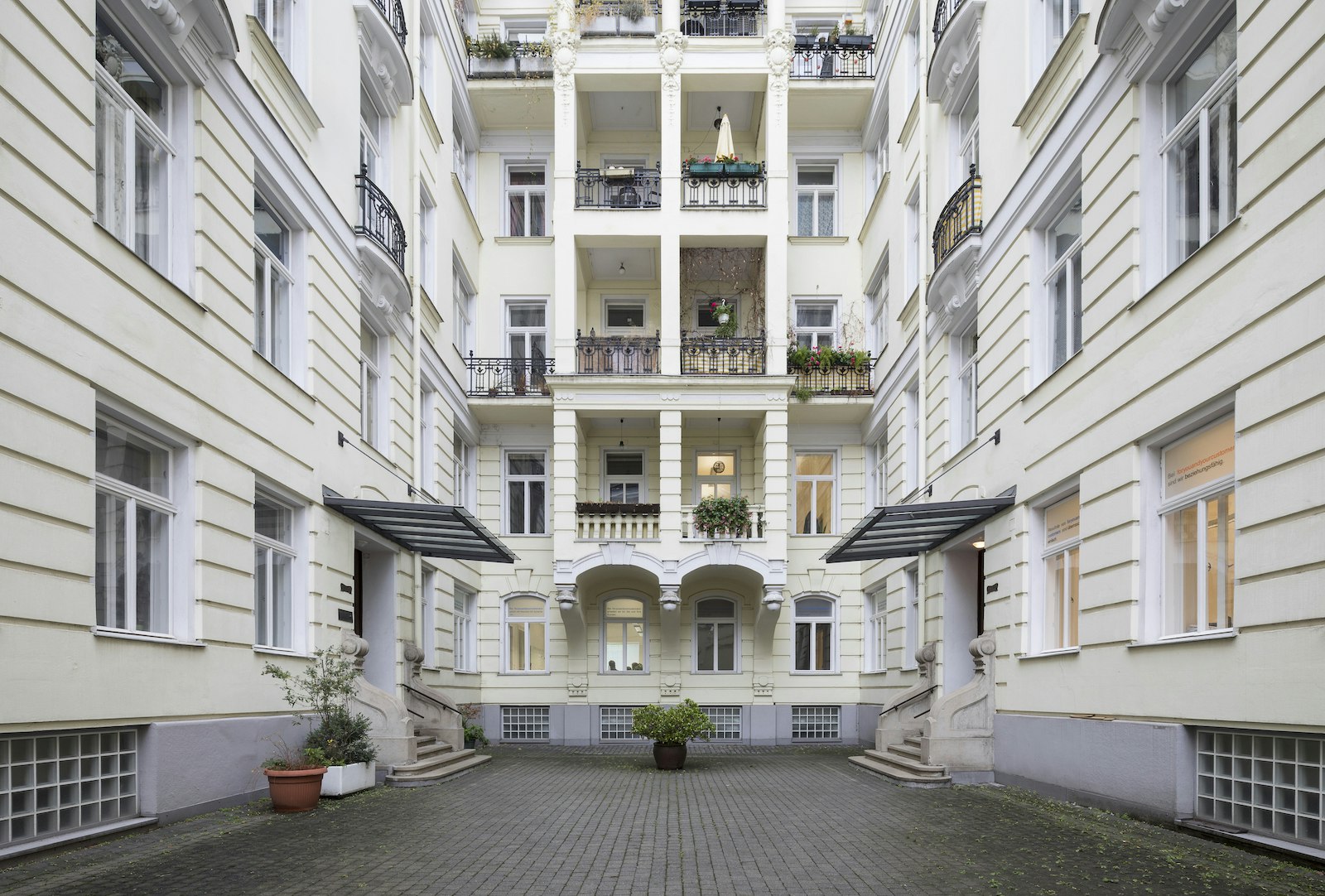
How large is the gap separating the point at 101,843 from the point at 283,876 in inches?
77.6

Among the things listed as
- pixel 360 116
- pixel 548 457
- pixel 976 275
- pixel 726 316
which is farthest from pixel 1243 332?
pixel 548 457

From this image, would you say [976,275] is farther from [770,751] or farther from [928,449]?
[770,751]

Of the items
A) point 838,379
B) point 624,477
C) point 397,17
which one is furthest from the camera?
point 624,477

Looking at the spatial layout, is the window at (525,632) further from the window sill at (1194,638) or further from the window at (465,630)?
the window sill at (1194,638)

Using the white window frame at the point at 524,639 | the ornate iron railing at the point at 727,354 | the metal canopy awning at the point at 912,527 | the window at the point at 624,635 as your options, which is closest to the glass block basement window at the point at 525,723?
the white window frame at the point at 524,639

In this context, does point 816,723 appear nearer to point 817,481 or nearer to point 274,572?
point 817,481

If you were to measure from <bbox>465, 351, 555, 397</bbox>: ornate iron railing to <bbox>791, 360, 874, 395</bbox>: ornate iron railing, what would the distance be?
19.1 feet

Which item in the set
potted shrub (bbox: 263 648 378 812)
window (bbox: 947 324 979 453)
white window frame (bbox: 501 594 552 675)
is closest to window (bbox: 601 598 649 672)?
white window frame (bbox: 501 594 552 675)

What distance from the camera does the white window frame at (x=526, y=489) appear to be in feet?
84.3

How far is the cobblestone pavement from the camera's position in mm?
7707

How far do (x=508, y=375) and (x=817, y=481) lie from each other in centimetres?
768

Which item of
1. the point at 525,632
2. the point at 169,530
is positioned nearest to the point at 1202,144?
the point at 169,530

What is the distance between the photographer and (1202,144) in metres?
9.84

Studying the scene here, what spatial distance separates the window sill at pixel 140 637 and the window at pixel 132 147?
340 cm
